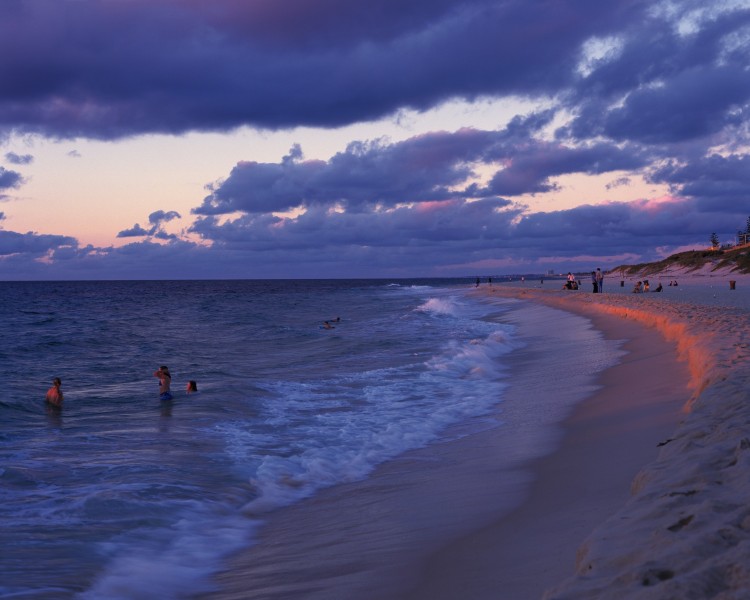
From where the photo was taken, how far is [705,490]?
14.4 feet

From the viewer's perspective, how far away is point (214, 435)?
38.7 feet

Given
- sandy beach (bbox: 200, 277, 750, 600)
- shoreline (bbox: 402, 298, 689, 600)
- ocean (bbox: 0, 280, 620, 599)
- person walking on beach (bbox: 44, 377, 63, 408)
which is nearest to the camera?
sandy beach (bbox: 200, 277, 750, 600)

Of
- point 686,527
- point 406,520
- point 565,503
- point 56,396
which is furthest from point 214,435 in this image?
point 686,527

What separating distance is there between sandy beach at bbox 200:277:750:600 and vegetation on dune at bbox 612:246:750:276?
6477 centimetres

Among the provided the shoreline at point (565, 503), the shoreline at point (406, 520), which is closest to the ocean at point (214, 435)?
the shoreline at point (406, 520)

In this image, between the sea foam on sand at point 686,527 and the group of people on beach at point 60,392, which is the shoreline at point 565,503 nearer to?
the sea foam on sand at point 686,527

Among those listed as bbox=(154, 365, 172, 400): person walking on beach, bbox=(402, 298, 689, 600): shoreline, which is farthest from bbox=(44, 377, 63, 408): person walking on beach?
bbox=(402, 298, 689, 600): shoreline

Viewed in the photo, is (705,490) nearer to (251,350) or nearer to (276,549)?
(276,549)

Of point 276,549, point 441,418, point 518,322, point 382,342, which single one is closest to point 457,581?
point 276,549

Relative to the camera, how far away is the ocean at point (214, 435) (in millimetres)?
6367

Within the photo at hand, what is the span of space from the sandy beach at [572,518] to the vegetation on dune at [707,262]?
64.8 m

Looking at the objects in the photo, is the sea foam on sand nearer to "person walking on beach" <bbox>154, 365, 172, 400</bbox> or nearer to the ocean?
the ocean

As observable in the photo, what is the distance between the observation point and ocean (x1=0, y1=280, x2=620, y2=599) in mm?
6367

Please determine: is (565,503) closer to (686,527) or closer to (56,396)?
(686,527)
